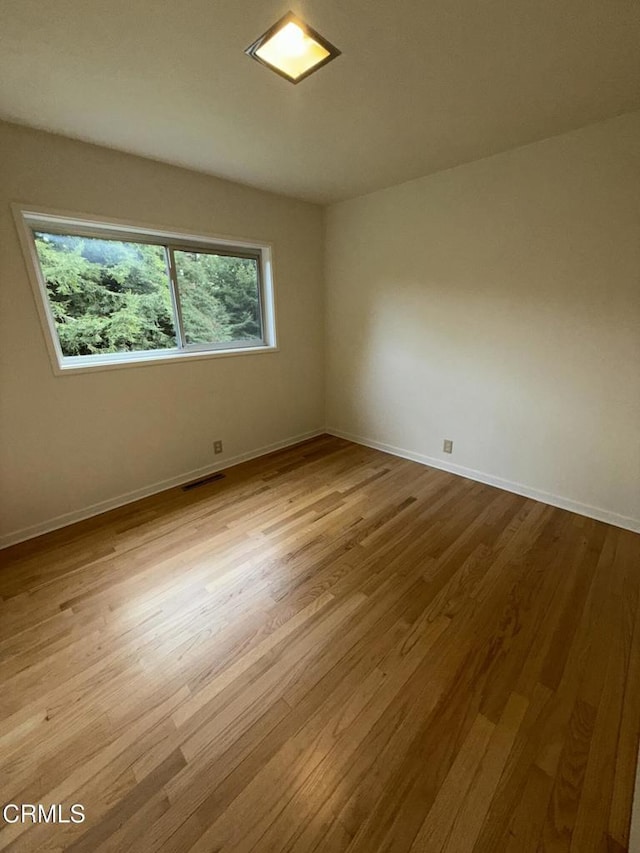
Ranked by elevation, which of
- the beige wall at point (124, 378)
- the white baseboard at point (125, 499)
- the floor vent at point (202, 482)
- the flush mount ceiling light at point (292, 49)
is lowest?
the floor vent at point (202, 482)

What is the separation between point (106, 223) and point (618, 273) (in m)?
3.23

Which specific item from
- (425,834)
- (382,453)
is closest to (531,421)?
(382,453)

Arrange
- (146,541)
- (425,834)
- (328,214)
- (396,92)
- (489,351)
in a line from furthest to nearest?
1. (328,214)
2. (489,351)
3. (146,541)
4. (396,92)
5. (425,834)

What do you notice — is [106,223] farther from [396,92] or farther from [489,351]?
[489,351]

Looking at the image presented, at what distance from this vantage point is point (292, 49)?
1.37m

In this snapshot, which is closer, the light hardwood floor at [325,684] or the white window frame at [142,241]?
the light hardwood floor at [325,684]

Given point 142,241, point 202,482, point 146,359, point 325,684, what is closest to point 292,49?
point 142,241

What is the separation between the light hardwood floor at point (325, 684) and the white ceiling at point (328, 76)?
2383mm

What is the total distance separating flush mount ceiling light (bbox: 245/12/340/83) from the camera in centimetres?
127

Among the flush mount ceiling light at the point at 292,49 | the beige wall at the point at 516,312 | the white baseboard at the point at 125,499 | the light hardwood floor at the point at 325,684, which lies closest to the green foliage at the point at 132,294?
the white baseboard at the point at 125,499

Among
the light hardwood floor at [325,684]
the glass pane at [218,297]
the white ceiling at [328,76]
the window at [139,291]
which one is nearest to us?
the light hardwood floor at [325,684]

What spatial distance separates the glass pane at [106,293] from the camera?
2207 millimetres

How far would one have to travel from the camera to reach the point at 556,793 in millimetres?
1029

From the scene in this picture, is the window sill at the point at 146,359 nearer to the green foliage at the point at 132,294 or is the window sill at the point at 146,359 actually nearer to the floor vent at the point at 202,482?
the green foliage at the point at 132,294
